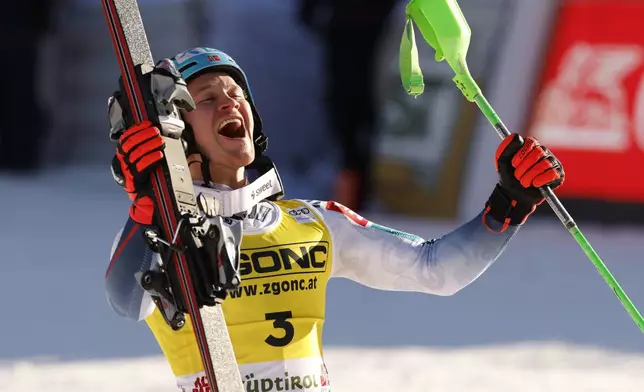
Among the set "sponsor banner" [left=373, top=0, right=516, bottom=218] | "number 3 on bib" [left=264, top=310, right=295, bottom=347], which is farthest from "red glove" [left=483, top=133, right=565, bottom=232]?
"sponsor banner" [left=373, top=0, right=516, bottom=218]

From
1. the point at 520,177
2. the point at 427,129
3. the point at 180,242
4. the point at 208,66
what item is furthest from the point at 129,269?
the point at 427,129

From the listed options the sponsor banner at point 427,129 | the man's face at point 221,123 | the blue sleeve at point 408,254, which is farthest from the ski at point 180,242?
the sponsor banner at point 427,129

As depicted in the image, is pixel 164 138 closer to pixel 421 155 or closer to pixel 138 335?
pixel 138 335

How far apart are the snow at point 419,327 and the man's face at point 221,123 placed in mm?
1948

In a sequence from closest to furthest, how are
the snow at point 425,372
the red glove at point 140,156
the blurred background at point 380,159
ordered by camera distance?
the red glove at point 140,156 → the snow at point 425,372 → the blurred background at point 380,159

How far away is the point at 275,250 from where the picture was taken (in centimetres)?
335

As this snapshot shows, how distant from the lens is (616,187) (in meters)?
8.28

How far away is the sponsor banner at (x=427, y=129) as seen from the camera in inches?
345

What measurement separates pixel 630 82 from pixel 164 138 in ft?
18.8

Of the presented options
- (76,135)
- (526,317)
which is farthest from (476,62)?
(76,135)

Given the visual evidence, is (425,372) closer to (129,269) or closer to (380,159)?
(129,269)

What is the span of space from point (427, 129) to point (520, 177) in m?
5.79

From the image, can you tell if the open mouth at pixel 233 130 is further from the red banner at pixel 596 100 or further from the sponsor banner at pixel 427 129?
the sponsor banner at pixel 427 129

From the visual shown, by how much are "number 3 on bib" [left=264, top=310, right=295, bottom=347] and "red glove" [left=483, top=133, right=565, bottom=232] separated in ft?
1.90
